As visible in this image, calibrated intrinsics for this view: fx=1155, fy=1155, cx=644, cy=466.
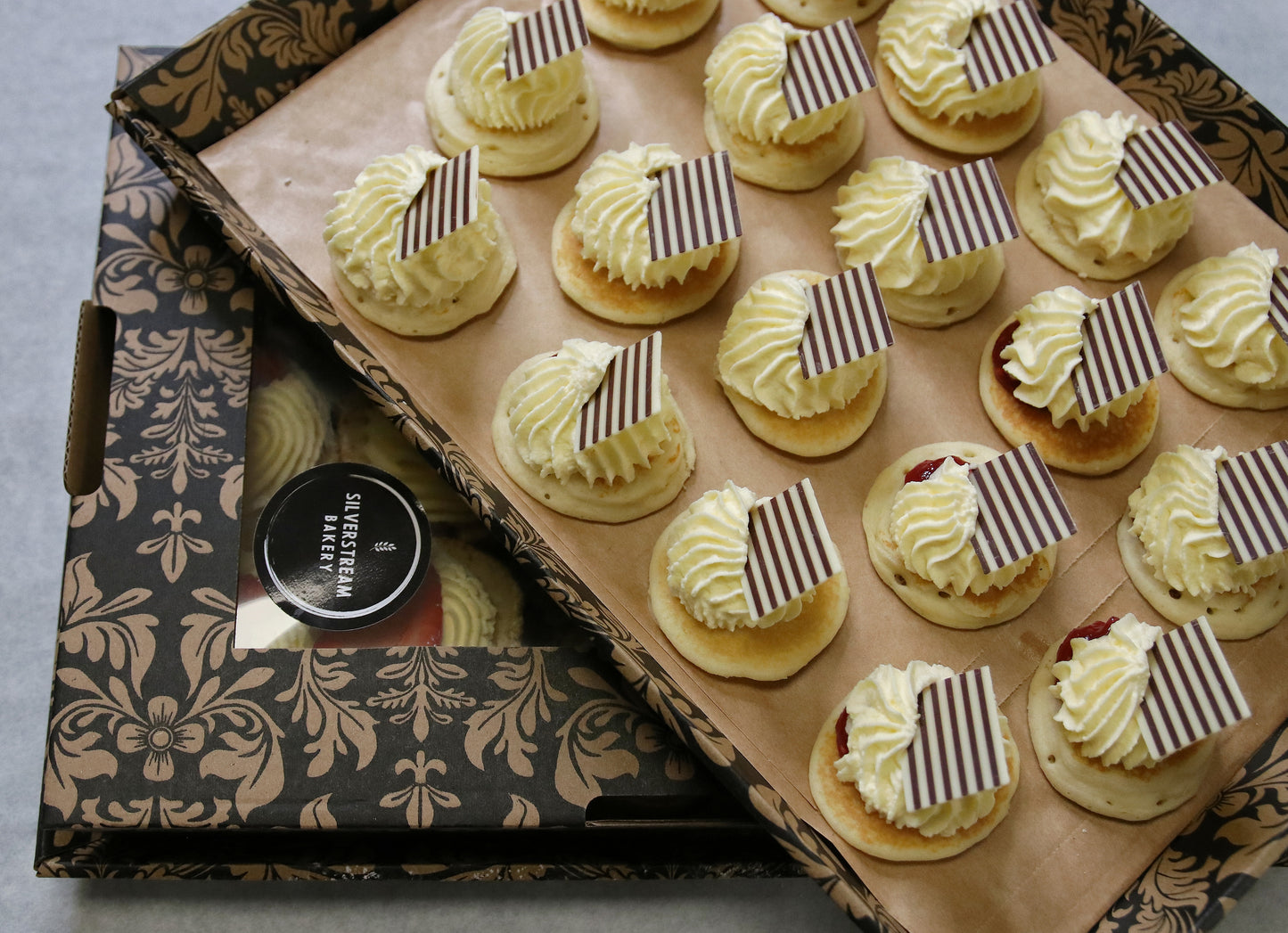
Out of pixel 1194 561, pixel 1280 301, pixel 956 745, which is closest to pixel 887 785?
pixel 956 745

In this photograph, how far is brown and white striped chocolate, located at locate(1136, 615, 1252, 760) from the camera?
2.38 metres

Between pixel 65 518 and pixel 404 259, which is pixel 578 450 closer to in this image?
pixel 404 259

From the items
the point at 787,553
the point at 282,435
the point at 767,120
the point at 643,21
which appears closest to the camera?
the point at 787,553

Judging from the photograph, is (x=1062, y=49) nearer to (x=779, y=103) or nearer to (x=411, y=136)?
(x=779, y=103)

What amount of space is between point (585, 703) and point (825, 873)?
0.62m

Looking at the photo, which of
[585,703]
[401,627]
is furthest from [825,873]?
[401,627]

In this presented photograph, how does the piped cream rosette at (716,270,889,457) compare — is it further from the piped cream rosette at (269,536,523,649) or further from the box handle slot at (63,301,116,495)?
the box handle slot at (63,301,116,495)

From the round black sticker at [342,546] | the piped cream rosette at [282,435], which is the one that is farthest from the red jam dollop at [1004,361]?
the piped cream rosette at [282,435]

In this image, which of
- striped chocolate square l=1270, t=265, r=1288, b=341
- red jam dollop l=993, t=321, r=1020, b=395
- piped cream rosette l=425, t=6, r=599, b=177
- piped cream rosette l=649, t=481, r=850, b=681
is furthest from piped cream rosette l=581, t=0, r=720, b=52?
striped chocolate square l=1270, t=265, r=1288, b=341

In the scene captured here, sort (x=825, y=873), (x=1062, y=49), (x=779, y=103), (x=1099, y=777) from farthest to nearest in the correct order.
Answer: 1. (x=1062, y=49)
2. (x=779, y=103)
3. (x=1099, y=777)
4. (x=825, y=873)

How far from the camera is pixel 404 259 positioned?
2693 millimetres

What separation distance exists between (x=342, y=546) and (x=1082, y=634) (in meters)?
1.71

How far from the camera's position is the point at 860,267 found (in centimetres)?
268

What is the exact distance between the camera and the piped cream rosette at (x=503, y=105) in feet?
9.49
